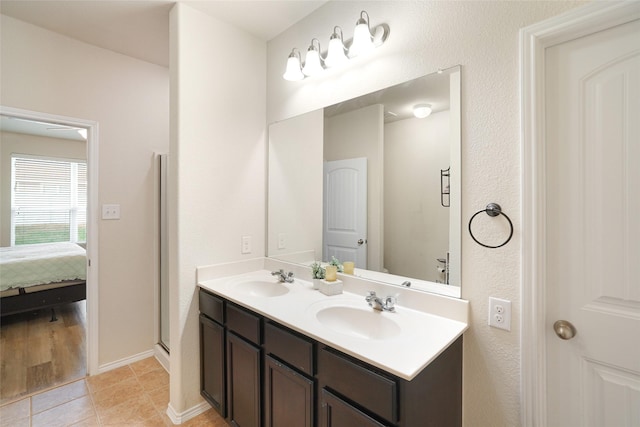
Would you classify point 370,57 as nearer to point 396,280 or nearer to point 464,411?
point 396,280

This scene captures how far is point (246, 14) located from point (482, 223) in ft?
6.38

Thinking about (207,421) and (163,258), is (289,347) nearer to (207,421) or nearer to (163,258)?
(207,421)

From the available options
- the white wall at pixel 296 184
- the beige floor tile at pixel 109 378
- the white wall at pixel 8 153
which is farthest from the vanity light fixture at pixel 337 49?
the white wall at pixel 8 153

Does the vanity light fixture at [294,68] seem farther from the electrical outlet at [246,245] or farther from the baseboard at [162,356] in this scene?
the baseboard at [162,356]

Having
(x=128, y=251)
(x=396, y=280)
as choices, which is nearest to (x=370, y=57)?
(x=396, y=280)

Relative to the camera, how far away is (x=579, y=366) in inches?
42.2

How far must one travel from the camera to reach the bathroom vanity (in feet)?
3.25

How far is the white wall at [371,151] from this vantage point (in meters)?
1.67

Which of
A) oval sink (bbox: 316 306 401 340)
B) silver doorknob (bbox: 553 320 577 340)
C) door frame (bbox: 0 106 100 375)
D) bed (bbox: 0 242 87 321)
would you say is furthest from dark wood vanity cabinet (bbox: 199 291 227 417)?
bed (bbox: 0 242 87 321)

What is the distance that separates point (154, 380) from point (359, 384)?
6.69 feet

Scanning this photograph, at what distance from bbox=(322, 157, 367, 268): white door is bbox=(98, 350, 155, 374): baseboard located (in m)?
1.97

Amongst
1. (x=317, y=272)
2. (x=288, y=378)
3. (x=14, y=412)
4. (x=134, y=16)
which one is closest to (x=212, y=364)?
(x=288, y=378)

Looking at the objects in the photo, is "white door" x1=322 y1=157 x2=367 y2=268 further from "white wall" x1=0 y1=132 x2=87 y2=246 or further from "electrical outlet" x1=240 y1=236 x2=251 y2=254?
"white wall" x1=0 y1=132 x2=87 y2=246

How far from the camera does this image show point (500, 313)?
3.90ft
